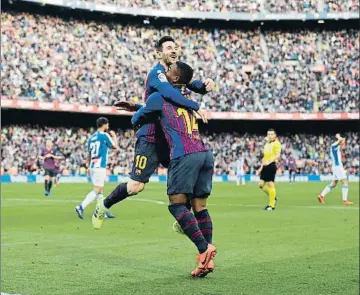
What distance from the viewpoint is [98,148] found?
51.2 ft

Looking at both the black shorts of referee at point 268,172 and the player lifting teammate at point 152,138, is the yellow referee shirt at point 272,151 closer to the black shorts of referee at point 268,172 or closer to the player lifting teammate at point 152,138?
the black shorts of referee at point 268,172

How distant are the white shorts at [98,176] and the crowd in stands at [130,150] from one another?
2742cm

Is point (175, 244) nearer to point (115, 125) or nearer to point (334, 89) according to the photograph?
point (115, 125)

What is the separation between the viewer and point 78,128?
4875 centimetres

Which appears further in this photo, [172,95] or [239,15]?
[239,15]

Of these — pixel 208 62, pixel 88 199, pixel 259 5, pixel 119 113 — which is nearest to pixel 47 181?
pixel 88 199

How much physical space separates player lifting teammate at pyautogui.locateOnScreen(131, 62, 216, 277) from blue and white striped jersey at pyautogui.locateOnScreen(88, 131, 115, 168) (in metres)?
7.97

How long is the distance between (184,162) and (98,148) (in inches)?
339

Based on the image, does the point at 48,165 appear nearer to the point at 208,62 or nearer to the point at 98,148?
the point at 98,148

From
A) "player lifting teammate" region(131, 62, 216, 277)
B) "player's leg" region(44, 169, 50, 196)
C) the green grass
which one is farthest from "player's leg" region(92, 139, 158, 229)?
"player's leg" region(44, 169, 50, 196)

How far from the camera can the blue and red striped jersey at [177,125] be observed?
723 centimetres

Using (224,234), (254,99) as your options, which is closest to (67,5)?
(254,99)

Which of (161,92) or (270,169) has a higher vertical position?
(161,92)

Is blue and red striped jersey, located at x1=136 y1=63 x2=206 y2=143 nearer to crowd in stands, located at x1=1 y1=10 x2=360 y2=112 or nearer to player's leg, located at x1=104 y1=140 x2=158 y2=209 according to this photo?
player's leg, located at x1=104 y1=140 x2=158 y2=209
